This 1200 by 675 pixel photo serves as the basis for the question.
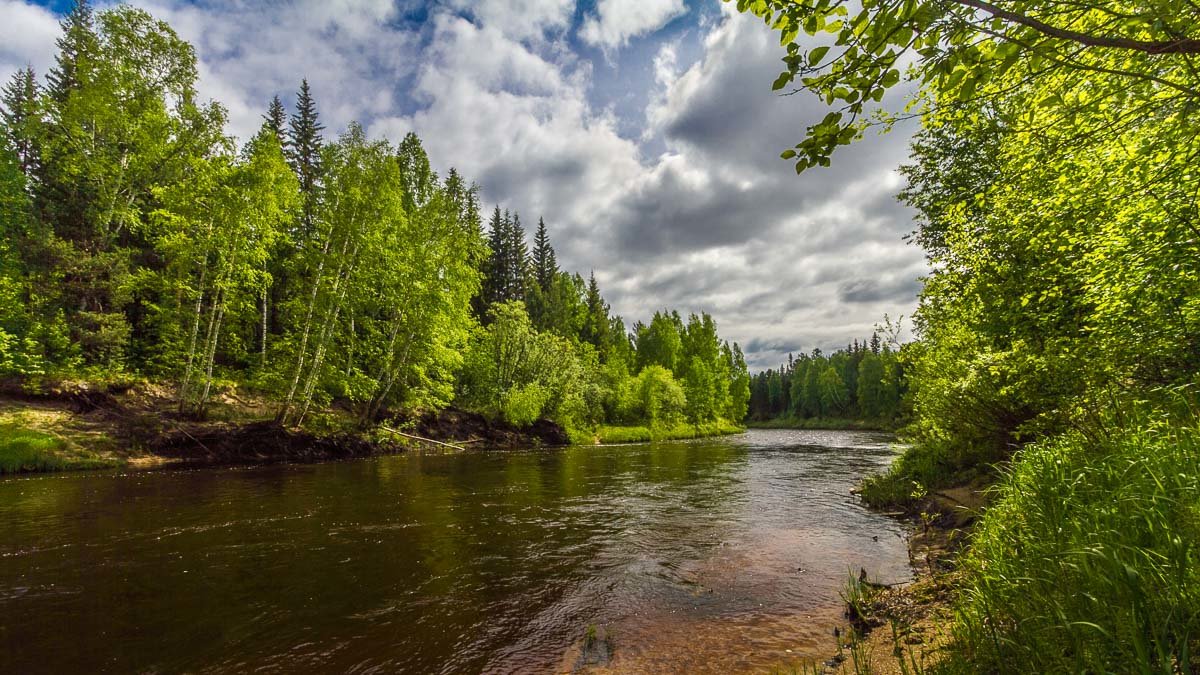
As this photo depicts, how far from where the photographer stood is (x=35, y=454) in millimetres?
16312

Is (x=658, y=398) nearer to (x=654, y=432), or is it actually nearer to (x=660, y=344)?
(x=654, y=432)

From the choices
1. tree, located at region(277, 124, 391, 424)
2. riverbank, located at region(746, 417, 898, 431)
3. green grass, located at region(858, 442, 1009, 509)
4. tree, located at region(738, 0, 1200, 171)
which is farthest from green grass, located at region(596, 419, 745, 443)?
tree, located at region(738, 0, 1200, 171)

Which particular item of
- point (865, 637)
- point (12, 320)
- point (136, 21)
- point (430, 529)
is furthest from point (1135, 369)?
point (136, 21)

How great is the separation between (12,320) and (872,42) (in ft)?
99.0

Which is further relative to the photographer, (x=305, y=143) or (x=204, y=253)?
(x=305, y=143)

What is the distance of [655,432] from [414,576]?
148 feet

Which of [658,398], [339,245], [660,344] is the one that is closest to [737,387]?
[660,344]

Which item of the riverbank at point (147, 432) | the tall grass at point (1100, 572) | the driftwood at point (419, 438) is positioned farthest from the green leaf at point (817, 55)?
the driftwood at point (419, 438)

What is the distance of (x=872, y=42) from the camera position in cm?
221

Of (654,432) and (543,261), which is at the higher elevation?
(543,261)

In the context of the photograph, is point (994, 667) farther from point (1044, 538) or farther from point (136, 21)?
point (136, 21)

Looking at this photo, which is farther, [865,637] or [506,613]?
[506,613]

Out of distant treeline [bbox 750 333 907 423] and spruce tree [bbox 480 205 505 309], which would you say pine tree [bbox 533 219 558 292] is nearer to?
spruce tree [bbox 480 205 505 309]

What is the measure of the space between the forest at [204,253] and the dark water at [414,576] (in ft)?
29.8
